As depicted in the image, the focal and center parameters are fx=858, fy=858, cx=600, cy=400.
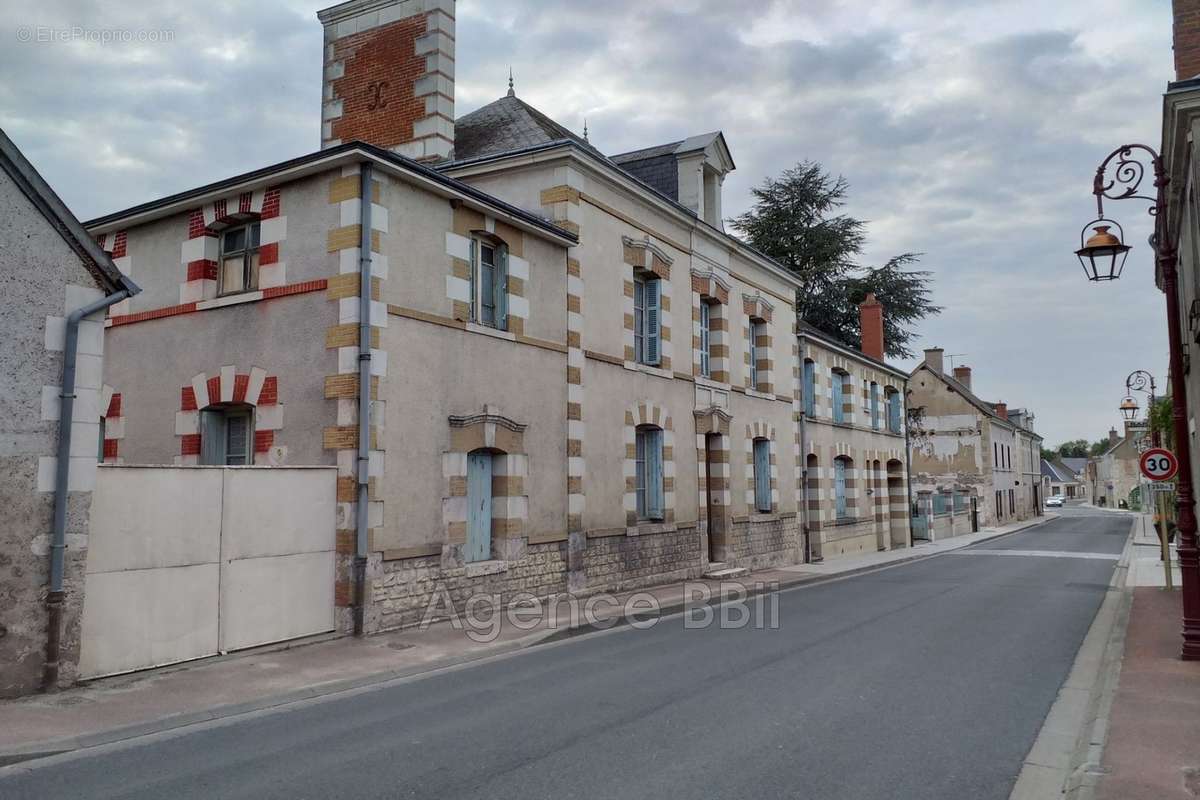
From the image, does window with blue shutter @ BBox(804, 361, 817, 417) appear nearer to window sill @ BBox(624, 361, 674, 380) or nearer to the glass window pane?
window sill @ BBox(624, 361, 674, 380)

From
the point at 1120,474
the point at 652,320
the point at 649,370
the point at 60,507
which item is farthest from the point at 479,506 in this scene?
the point at 1120,474

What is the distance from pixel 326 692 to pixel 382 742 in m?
1.94

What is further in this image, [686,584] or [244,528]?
[686,584]

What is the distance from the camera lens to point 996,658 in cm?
891

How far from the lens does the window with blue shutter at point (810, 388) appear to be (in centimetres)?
2319

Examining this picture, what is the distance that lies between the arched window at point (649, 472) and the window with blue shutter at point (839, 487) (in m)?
9.97

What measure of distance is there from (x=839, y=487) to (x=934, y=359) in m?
24.5

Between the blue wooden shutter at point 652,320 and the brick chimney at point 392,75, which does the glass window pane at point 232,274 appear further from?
the blue wooden shutter at point 652,320

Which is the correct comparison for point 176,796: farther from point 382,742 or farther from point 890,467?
point 890,467

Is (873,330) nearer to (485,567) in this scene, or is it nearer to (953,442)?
(953,442)

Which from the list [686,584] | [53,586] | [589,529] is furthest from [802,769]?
[686,584]

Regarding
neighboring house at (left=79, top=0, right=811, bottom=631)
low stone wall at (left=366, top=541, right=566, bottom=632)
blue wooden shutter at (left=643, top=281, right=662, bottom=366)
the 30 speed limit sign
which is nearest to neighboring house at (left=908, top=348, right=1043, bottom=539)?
blue wooden shutter at (left=643, top=281, right=662, bottom=366)

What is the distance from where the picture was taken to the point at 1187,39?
11.3m

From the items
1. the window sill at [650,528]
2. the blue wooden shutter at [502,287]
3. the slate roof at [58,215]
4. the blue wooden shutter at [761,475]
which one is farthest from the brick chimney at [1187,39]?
the slate roof at [58,215]
